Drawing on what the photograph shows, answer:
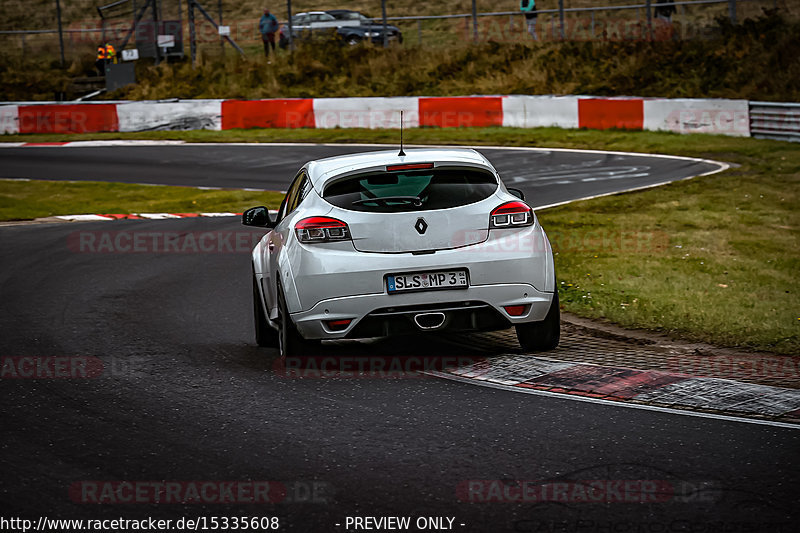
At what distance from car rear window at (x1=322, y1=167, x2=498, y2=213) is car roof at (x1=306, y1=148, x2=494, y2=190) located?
0.20 feet

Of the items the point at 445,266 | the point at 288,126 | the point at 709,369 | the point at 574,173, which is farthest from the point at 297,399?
the point at 288,126

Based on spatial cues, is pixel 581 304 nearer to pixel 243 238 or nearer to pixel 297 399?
pixel 297 399

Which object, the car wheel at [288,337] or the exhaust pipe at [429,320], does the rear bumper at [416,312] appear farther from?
the car wheel at [288,337]

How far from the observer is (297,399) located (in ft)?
23.7

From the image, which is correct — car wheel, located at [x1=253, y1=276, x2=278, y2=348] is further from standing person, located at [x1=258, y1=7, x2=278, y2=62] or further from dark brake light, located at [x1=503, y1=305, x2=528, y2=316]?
standing person, located at [x1=258, y1=7, x2=278, y2=62]

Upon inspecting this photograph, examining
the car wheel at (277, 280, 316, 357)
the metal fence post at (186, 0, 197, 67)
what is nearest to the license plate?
the car wheel at (277, 280, 316, 357)

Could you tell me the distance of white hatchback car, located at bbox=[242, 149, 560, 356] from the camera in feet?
25.8

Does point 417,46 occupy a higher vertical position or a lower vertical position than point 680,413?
higher

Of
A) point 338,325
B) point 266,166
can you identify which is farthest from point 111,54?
point 338,325

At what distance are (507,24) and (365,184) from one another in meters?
32.6

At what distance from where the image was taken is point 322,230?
798 centimetres

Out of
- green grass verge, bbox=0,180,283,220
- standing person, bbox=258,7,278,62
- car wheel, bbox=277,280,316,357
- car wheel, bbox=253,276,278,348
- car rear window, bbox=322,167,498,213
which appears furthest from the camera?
standing person, bbox=258,7,278,62
